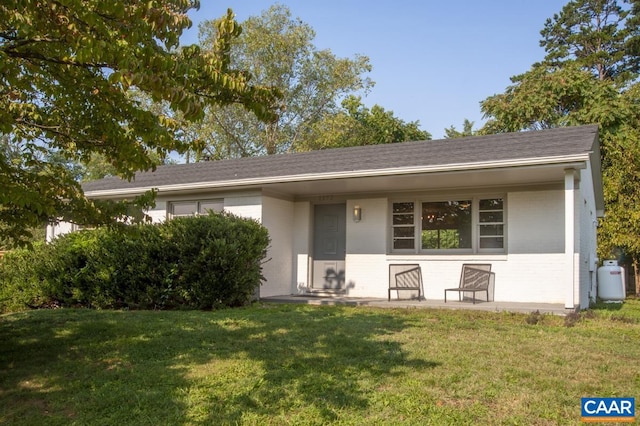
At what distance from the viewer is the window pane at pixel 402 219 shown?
11594 millimetres

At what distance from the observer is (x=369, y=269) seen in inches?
464

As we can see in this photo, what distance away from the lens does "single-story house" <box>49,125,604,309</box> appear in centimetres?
941

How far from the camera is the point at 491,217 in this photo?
10.8m

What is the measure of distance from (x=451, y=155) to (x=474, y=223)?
72.3 inches

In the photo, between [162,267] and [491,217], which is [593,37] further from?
[162,267]

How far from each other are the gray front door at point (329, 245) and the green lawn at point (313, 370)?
432 centimetres

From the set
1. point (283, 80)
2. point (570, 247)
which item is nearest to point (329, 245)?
point (570, 247)

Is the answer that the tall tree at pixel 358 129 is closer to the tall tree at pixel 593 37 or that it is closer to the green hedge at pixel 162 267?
the tall tree at pixel 593 37

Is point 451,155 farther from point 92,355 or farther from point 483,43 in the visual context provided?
point 483,43

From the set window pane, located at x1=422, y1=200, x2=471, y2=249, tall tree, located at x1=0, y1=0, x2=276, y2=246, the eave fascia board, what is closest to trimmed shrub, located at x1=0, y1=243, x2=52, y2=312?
the eave fascia board

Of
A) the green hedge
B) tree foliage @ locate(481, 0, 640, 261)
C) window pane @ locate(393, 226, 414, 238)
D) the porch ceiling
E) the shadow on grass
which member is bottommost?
the shadow on grass

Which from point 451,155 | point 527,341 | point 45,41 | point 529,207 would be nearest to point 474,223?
point 529,207

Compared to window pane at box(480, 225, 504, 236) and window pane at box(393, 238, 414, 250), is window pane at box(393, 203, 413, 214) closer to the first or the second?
window pane at box(393, 238, 414, 250)

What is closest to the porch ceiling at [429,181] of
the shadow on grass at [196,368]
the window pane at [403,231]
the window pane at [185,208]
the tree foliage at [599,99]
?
the window pane at [403,231]
